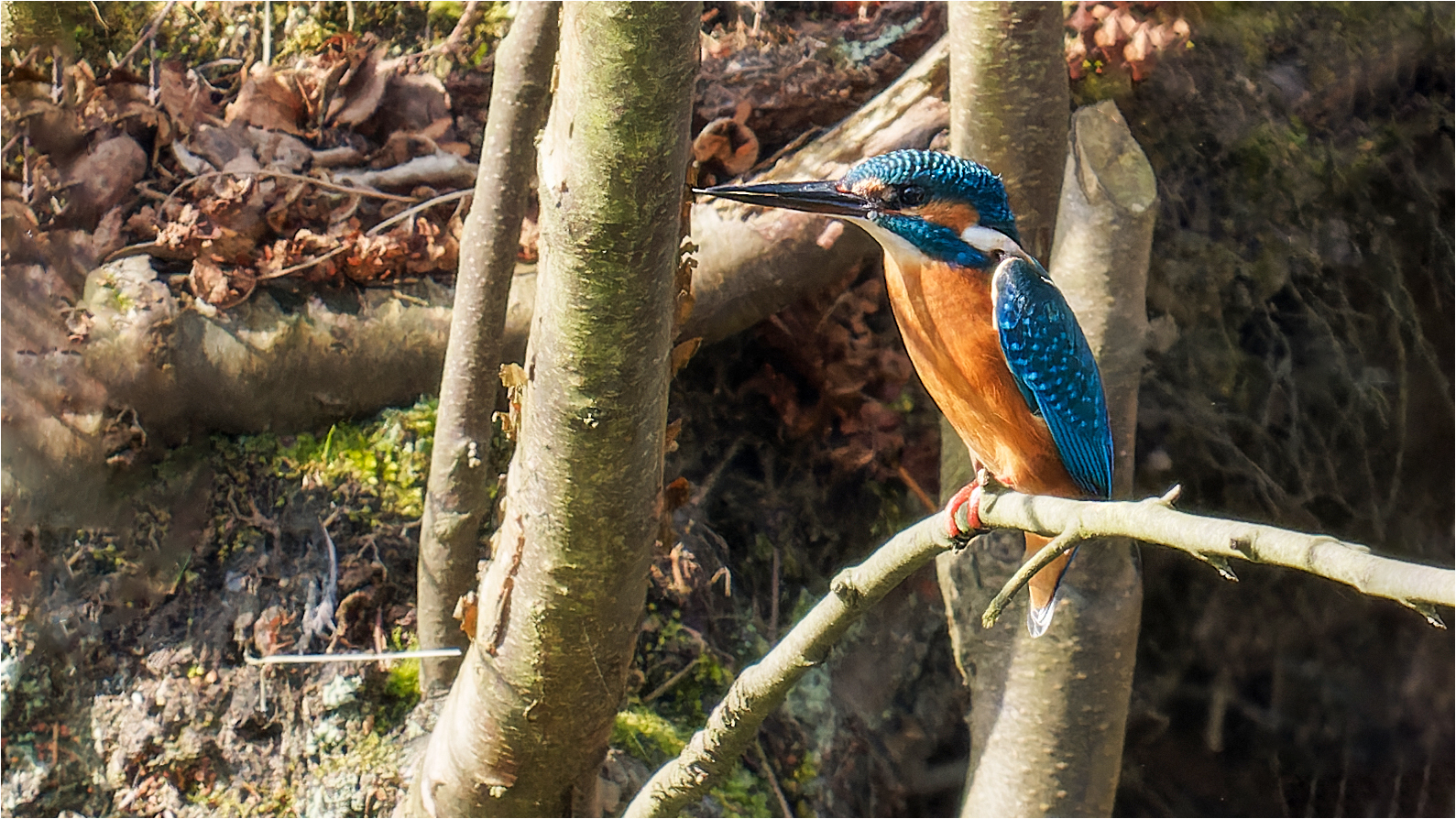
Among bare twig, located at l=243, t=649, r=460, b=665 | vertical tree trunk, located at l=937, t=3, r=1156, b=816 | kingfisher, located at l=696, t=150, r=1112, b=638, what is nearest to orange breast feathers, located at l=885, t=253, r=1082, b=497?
kingfisher, located at l=696, t=150, r=1112, b=638

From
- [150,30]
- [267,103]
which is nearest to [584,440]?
[267,103]

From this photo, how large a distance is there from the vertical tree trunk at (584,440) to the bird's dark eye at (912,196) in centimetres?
44

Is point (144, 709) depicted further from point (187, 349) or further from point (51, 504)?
point (187, 349)

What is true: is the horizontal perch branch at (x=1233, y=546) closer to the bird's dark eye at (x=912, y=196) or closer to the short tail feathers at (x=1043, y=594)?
the bird's dark eye at (x=912, y=196)

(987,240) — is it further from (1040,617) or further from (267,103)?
(267,103)

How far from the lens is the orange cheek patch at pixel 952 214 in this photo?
6.23 ft

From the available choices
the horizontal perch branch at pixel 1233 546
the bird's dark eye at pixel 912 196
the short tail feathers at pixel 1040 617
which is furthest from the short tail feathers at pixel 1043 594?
the horizontal perch branch at pixel 1233 546

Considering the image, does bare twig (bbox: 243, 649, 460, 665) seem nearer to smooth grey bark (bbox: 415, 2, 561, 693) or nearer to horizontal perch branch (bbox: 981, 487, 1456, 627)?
smooth grey bark (bbox: 415, 2, 561, 693)

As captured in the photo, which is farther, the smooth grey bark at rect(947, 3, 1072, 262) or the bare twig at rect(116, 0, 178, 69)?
the bare twig at rect(116, 0, 178, 69)

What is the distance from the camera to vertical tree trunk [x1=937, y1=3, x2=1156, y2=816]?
2414mm

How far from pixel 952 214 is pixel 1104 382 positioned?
796 mm

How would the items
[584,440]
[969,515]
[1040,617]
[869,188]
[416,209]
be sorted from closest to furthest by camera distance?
[969,515], [584,440], [869,188], [1040,617], [416,209]

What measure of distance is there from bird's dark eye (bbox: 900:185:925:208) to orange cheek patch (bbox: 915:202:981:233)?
0.01 meters

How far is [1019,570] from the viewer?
1.48 metres
